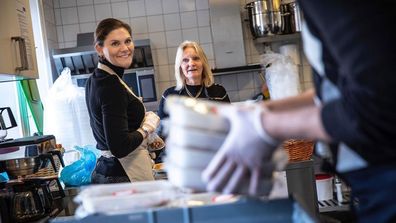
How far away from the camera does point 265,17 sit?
358 cm

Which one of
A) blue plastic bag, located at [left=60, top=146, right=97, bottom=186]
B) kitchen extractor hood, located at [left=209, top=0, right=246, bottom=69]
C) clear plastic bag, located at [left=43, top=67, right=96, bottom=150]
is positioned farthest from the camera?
kitchen extractor hood, located at [left=209, top=0, right=246, bottom=69]

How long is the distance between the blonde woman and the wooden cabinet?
87cm

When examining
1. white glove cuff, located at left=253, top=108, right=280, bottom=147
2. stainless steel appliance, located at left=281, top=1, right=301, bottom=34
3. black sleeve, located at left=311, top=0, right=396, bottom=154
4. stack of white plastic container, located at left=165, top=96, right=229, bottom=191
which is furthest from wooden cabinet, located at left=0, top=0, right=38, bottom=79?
stainless steel appliance, located at left=281, top=1, right=301, bottom=34

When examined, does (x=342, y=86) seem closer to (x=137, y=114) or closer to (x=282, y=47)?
(x=137, y=114)

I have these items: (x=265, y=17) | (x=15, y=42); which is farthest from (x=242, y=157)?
(x=265, y=17)

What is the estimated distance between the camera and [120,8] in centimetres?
398

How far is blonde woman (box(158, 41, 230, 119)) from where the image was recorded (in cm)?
281

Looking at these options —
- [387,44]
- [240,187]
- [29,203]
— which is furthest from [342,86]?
[29,203]

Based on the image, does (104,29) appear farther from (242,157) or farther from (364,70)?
(364,70)

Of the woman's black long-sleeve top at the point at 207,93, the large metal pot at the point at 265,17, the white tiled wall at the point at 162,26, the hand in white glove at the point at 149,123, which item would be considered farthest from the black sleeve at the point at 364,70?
the white tiled wall at the point at 162,26

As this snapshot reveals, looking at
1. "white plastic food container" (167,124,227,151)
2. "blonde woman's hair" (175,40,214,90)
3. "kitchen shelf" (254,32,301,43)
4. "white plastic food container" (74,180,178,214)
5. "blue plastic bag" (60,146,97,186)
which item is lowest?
"blue plastic bag" (60,146,97,186)

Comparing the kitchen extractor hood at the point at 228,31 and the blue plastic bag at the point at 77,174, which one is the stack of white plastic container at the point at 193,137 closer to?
the blue plastic bag at the point at 77,174

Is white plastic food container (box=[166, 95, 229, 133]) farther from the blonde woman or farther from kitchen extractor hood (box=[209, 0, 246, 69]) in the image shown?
kitchen extractor hood (box=[209, 0, 246, 69])

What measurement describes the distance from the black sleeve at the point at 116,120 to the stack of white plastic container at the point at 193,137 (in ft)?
3.68
